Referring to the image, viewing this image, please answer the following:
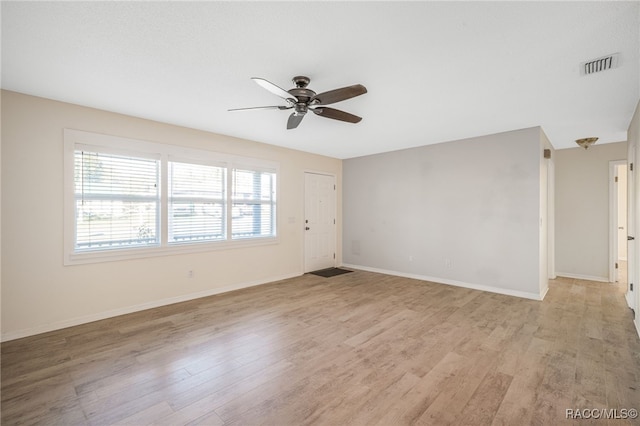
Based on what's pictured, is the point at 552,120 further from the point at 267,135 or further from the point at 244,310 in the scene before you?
the point at 244,310

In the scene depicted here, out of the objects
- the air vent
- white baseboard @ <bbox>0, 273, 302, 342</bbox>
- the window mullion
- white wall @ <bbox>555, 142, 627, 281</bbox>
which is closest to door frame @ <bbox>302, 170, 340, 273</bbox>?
white baseboard @ <bbox>0, 273, 302, 342</bbox>

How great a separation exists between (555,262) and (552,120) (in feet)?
11.2

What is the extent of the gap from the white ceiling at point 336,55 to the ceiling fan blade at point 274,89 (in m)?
0.21

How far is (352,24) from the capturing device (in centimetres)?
186

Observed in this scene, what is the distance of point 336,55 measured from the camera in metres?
2.22

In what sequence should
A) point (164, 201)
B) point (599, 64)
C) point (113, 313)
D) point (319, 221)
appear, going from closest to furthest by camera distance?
Result: point (599, 64), point (113, 313), point (164, 201), point (319, 221)

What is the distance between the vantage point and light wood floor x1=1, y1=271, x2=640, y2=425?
6.11ft

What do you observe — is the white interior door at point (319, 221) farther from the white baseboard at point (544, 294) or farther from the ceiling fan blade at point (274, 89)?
the white baseboard at point (544, 294)

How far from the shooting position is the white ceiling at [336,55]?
5.79ft

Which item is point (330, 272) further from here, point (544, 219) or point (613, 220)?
point (613, 220)

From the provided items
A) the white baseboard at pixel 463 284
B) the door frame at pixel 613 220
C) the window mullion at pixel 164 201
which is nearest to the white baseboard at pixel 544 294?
the white baseboard at pixel 463 284

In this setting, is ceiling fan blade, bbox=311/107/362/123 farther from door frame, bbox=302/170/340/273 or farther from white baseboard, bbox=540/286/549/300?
white baseboard, bbox=540/286/549/300

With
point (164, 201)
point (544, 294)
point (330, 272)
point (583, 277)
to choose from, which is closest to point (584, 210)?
point (583, 277)

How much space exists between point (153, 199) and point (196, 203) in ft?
1.99
